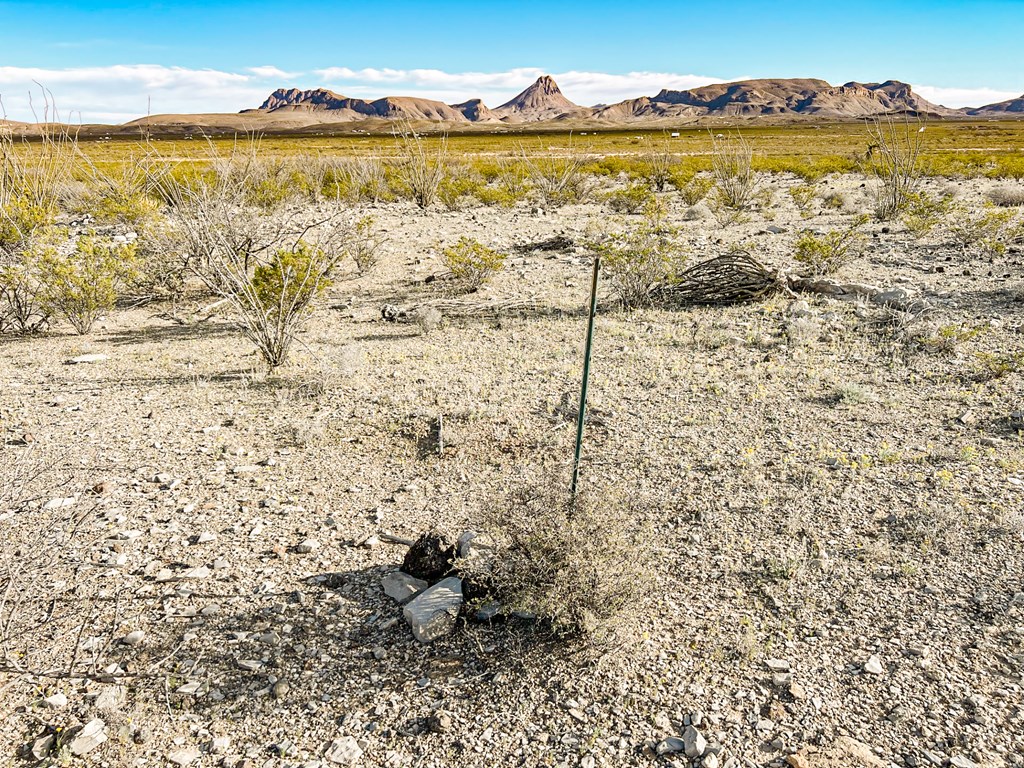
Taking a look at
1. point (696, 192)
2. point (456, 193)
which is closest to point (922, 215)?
point (696, 192)

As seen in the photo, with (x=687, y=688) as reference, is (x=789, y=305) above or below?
above

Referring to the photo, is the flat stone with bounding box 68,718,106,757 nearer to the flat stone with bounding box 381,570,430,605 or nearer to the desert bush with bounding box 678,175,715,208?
the flat stone with bounding box 381,570,430,605

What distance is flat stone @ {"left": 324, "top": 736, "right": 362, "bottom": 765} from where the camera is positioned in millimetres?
2406

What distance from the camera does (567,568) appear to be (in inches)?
113

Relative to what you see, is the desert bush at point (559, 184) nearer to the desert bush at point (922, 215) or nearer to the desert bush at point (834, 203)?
the desert bush at point (834, 203)

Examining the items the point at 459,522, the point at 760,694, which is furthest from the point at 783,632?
the point at 459,522

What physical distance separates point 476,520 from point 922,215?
12.8 metres

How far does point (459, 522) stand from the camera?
3.95 metres

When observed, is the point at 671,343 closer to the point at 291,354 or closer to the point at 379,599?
the point at 291,354

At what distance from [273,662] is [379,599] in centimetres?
59

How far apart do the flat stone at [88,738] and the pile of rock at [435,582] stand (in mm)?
1235

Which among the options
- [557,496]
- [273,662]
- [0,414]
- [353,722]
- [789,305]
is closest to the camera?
[353,722]

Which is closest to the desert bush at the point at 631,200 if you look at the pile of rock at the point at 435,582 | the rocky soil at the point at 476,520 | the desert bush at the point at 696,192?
the desert bush at the point at 696,192

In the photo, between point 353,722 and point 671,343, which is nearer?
point 353,722
